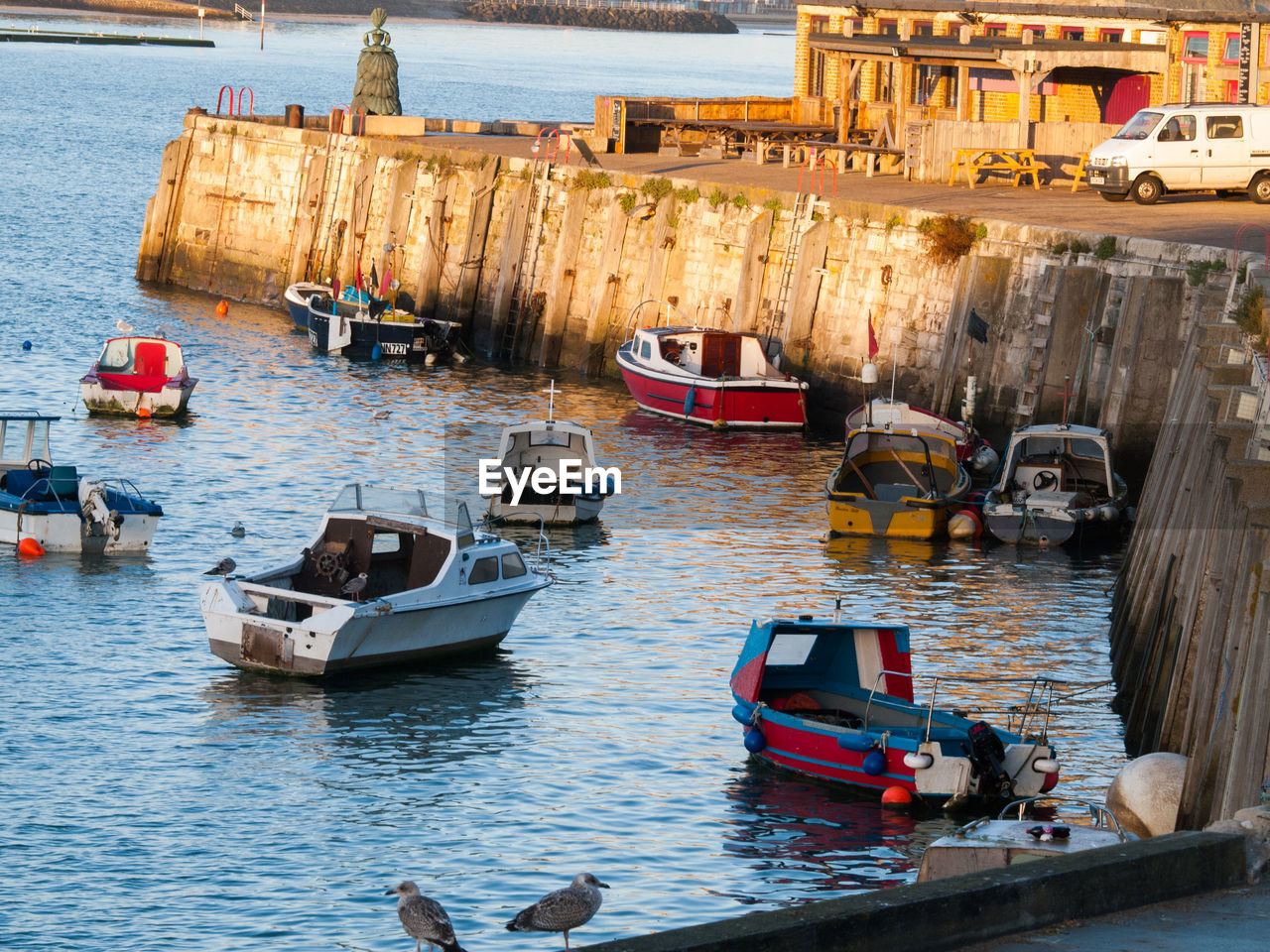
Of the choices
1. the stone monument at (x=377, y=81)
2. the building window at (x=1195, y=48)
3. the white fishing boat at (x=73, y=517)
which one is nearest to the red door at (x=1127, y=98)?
the building window at (x=1195, y=48)

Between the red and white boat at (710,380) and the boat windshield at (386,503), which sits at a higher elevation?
the red and white boat at (710,380)

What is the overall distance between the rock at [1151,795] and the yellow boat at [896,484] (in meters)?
16.7

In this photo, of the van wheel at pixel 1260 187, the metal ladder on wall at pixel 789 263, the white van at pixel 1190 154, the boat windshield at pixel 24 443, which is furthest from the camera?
the metal ladder on wall at pixel 789 263

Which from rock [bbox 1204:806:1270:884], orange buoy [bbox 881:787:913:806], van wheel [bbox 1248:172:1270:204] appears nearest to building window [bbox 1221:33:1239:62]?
van wheel [bbox 1248:172:1270:204]

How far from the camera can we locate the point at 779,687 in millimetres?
23703

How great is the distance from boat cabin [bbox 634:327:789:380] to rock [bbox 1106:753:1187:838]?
89.5 feet

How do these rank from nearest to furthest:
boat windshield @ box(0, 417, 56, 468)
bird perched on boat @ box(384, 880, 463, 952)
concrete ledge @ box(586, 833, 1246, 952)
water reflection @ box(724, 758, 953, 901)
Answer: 1. concrete ledge @ box(586, 833, 1246, 952)
2. bird perched on boat @ box(384, 880, 463, 952)
3. water reflection @ box(724, 758, 953, 901)
4. boat windshield @ box(0, 417, 56, 468)

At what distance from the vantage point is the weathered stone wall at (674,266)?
36719 millimetres

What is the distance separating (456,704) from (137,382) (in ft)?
70.5

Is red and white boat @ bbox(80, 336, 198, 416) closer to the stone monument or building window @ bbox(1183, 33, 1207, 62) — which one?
the stone monument

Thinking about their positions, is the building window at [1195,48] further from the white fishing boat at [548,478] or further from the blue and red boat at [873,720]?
the blue and red boat at [873,720]

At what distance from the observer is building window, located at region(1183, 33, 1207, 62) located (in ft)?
165

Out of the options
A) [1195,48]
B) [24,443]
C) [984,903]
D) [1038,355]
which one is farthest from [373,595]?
[1195,48]

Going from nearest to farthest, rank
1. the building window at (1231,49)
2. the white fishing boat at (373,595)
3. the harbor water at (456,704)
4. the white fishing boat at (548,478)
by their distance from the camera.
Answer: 1. the harbor water at (456,704)
2. the white fishing boat at (373,595)
3. the white fishing boat at (548,478)
4. the building window at (1231,49)
